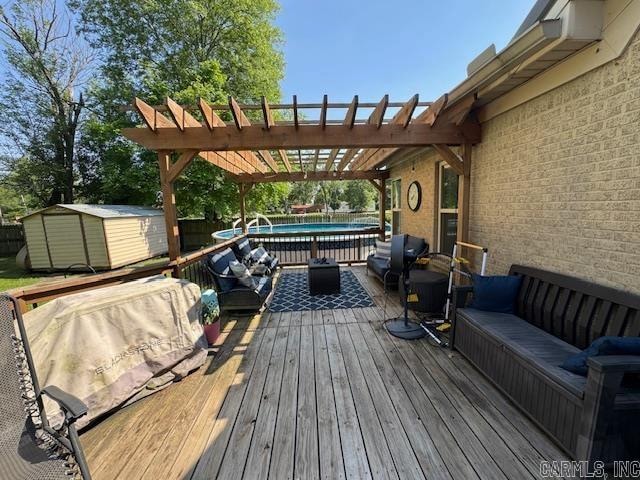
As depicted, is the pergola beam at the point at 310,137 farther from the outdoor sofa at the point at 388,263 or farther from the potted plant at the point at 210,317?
the potted plant at the point at 210,317

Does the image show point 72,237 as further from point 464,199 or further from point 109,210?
point 464,199

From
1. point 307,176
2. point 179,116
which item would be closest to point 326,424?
point 179,116

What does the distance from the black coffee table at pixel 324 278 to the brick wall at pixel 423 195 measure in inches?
79.7

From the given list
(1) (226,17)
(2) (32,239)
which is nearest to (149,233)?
(2) (32,239)

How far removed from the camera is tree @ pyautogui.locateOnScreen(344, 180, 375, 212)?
31514mm

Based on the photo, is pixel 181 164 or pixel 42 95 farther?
pixel 42 95

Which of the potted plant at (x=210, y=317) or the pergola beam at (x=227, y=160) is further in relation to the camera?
the pergola beam at (x=227, y=160)

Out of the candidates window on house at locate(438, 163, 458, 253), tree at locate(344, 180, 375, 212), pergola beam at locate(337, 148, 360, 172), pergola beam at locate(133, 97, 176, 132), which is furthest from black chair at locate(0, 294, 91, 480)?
tree at locate(344, 180, 375, 212)

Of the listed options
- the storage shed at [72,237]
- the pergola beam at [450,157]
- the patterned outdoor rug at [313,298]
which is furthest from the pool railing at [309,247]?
the storage shed at [72,237]

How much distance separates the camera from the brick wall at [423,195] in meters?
5.14

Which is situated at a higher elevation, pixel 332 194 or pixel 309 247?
pixel 332 194

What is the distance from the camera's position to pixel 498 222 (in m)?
3.33

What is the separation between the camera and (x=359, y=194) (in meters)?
31.7

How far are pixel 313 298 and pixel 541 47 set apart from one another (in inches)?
164
